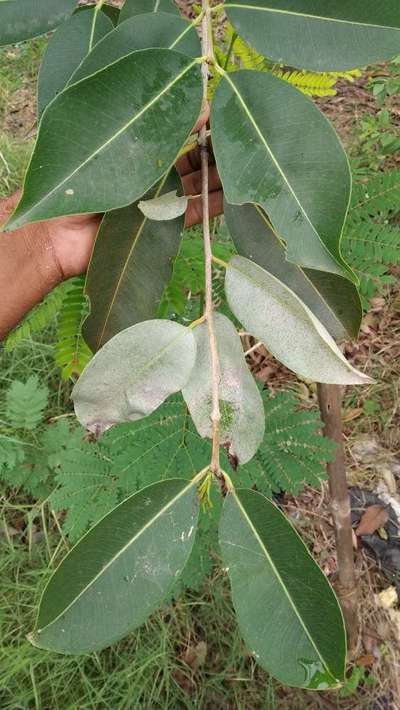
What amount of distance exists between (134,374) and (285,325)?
20 cm

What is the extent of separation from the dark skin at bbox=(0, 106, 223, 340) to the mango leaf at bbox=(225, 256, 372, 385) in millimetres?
502

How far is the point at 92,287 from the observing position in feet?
2.93

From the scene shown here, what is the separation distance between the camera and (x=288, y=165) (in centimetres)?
68

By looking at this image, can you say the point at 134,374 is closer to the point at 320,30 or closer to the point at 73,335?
the point at 320,30

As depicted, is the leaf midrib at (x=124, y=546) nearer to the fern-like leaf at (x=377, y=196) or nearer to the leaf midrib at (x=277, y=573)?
the leaf midrib at (x=277, y=573)

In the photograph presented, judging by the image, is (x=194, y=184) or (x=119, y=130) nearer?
(x=119, y=130)

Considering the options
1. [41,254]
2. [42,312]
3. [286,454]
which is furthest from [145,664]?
[41,254]

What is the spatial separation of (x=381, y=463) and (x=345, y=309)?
1.74 m

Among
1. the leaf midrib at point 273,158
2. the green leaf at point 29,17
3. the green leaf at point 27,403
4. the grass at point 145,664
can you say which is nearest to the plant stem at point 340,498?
the grass at point 145,664

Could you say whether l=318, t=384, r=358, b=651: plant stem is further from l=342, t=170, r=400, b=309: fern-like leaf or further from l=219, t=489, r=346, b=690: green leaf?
l=219, t=489, r=346, b=690: green leaf

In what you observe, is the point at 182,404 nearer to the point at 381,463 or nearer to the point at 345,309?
the point at 345,309

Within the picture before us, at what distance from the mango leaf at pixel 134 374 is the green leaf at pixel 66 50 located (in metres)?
0.38

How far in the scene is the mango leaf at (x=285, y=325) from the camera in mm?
671

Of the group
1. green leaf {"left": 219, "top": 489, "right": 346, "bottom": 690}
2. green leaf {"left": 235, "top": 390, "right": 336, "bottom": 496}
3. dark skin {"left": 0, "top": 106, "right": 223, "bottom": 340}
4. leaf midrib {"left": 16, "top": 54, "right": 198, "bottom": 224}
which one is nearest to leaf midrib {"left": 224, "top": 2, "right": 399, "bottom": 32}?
leaf midrib {"left": 16, "top": 54, "right": 198, "bottom": 224}
